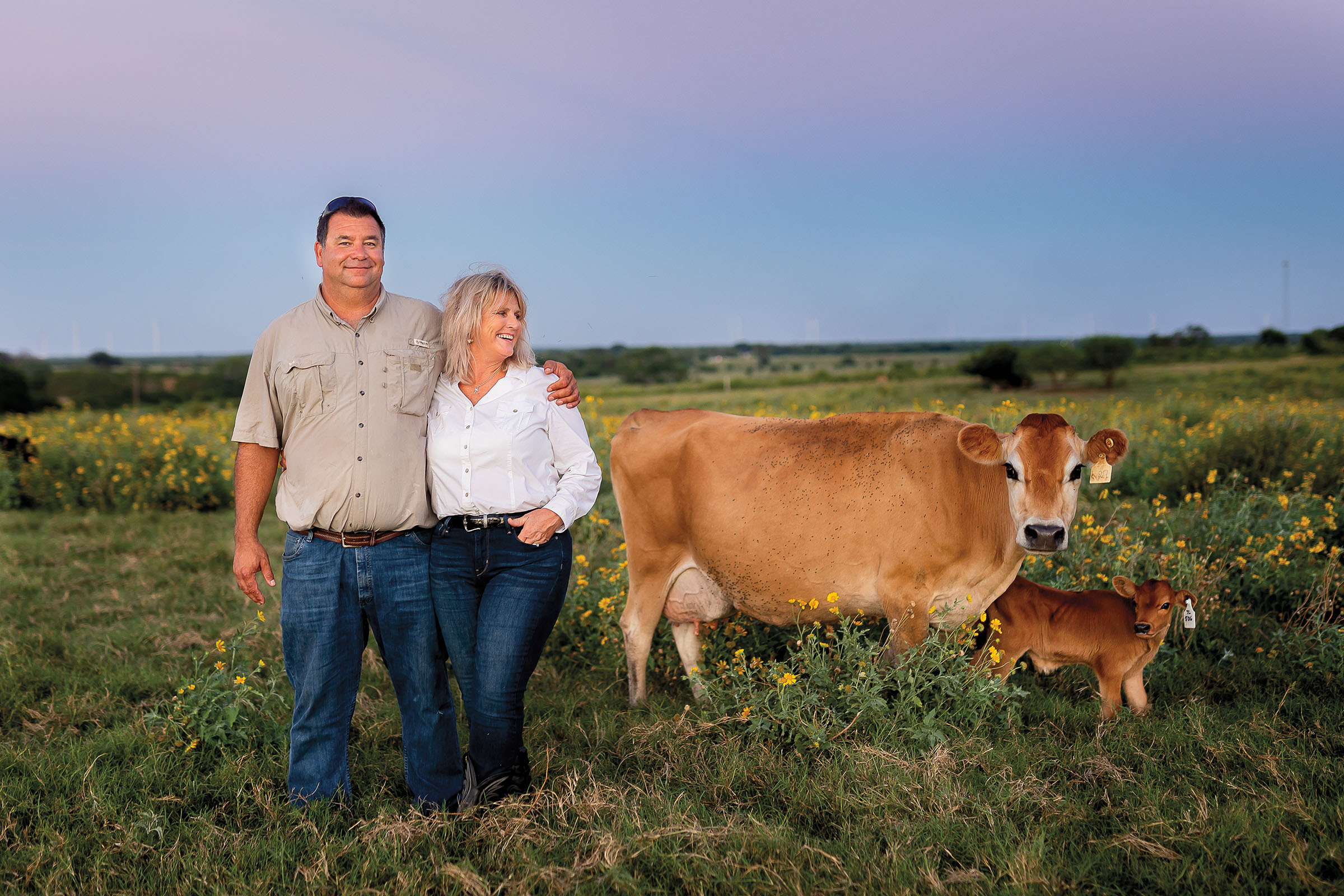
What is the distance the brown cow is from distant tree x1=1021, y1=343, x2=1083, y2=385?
53.4 meters

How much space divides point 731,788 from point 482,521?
5.78ft

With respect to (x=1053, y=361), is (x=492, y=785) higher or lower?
lower

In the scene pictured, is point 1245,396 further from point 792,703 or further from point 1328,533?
point 792,703

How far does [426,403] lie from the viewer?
153 inches

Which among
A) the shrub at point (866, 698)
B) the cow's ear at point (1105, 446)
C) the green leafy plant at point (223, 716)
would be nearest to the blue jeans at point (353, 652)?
the green leafy plant at point (223, 716)

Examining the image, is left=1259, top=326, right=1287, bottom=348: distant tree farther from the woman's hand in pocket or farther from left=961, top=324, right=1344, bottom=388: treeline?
the woman's hand in pocket

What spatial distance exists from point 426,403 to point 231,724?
7.55 ft

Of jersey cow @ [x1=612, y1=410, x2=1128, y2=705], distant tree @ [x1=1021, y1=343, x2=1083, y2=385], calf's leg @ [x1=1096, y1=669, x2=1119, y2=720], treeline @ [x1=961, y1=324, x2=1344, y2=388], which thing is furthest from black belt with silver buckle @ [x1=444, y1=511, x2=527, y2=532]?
distant tree @ [x1=1021, y1=343, x2=1083, y2=385]

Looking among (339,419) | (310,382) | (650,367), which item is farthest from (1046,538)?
(650,367)

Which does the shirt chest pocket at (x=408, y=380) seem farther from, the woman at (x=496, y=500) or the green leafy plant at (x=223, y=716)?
→ the green leafy plant at (x=223, y=716)

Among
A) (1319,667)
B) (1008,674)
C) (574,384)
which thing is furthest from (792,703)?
(1319,667)

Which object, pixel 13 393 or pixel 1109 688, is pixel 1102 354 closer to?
pixel 1109 688

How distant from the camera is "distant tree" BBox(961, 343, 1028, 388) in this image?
5544 centimetres

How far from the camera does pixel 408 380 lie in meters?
3.82
